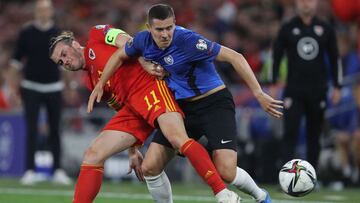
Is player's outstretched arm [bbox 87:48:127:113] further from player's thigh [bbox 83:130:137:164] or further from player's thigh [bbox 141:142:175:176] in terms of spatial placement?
player's thigh [bbox 141:142:175:176]

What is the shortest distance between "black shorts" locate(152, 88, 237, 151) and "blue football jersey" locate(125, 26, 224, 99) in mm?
115

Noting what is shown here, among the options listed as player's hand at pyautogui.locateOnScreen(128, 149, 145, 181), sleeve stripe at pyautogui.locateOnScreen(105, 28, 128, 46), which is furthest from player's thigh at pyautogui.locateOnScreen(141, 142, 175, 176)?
sleeve stripe at pyautogui.locateOnScreen(105, 28, 128, 46)

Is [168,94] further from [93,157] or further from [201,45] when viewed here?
[93,157]

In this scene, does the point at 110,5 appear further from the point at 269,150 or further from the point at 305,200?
the point at 305,200

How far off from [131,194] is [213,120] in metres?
4.01

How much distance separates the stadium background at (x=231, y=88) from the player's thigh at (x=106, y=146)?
5.87 m

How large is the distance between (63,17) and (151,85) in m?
10.8

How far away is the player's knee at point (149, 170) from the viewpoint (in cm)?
853

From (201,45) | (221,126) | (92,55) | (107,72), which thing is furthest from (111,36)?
(221,126)

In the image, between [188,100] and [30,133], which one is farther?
[30,133]

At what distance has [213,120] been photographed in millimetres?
8555

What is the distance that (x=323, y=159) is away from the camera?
14.2 m

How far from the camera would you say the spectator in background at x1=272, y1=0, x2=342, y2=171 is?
12.6m

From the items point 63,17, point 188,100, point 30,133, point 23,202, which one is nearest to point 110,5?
point 63,17
